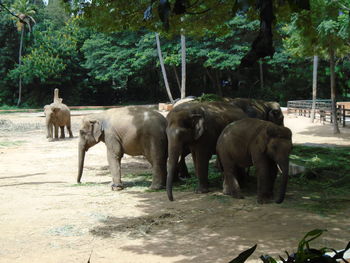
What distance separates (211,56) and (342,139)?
21546 millimetres

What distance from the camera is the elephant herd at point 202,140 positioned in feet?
26.3

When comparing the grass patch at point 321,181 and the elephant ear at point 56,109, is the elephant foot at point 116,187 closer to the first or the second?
the grass patch at point 321,181

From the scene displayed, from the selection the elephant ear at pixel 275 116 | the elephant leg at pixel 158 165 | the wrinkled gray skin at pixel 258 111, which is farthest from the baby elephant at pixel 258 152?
the elephant ear at pixel 275 116

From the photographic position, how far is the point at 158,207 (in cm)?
822

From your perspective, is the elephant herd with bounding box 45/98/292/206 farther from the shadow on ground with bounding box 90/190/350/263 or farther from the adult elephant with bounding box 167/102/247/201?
the shadow on ground with bounding box 90/190/350/263

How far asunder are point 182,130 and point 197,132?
338mm

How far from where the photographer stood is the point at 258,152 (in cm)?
802

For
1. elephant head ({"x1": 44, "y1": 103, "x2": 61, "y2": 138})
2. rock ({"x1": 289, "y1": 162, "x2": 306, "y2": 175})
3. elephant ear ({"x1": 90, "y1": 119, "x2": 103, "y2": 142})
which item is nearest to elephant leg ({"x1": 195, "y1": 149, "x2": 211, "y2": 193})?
rock ({"x1": 289, "y1": 162, "x2": 306, "y2": 175})

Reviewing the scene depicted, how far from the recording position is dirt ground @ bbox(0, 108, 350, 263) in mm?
5902

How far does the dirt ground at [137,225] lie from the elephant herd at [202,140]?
44cm

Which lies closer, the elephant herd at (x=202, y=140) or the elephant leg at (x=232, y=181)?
the elephant herd at (x=202, y=140)

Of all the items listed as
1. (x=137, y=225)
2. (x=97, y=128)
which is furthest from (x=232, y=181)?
(x=97, y=128)

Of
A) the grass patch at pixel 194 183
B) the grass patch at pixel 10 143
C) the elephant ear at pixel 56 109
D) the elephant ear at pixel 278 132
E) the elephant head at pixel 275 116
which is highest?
the elephant ear at pixel 56 109

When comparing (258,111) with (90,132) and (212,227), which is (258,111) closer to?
(90,132)
